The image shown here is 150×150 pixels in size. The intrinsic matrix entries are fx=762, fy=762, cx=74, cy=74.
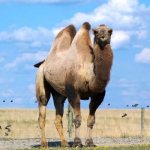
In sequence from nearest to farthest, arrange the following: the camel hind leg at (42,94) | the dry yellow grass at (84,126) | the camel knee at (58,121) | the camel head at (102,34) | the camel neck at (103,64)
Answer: the camel head at (102,34)
the camel neck at (103,64)
the camel hind leg at (42,94)
the camel knee at (58,121)
the dry yellow grass at (84,126)

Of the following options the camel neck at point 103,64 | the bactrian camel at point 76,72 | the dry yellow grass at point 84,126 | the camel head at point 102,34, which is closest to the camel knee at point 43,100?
the bactrian camel at point 76,72

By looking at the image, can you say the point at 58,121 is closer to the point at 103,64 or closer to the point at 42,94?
the point at 42,94

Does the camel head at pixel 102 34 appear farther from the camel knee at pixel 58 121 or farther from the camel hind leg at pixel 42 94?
the camel knee at pixel 58 121

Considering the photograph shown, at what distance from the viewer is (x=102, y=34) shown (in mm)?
19562

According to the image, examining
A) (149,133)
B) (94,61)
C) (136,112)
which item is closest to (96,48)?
(94,61)

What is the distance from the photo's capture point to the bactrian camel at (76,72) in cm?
1970

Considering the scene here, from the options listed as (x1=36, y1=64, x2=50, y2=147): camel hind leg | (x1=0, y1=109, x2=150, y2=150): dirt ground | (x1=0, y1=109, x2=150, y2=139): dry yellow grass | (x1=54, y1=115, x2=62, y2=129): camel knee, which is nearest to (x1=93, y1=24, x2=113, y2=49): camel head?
(x1=36, y1=64, x2=50, y2=147): camel hind leg

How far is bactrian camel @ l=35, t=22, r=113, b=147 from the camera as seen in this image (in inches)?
776

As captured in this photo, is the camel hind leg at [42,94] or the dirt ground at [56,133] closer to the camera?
the camel hind leg at [42,94]

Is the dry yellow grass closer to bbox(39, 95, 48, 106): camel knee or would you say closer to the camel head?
bbox(39, 95, 48, 106): camel knee

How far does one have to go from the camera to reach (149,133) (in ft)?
98.9

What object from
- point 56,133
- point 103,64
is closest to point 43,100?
point 103,64

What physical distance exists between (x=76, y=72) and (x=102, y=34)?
139 cm

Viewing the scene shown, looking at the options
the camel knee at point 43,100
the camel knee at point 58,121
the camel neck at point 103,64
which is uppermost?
the camel neck at point 103,64
